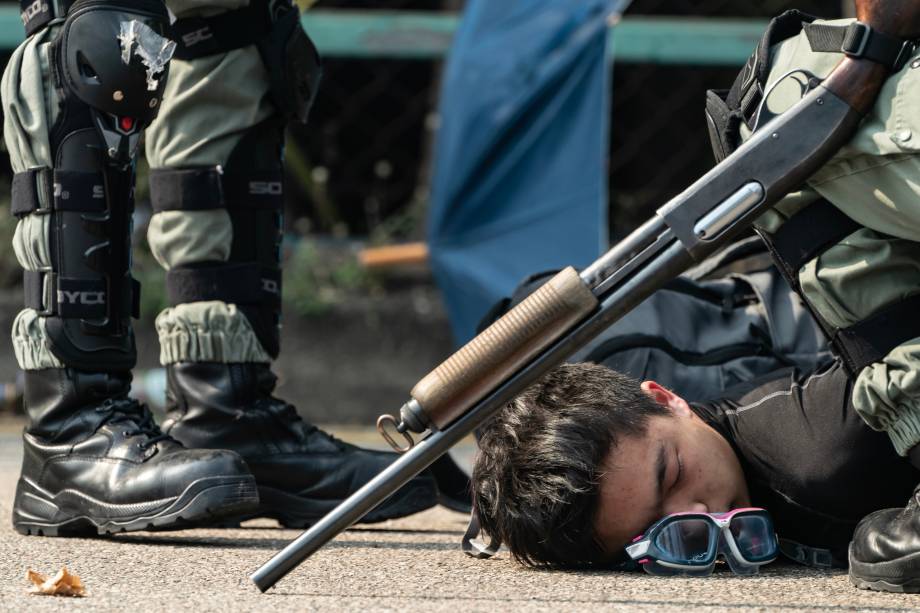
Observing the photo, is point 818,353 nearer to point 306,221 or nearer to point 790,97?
point 790,97

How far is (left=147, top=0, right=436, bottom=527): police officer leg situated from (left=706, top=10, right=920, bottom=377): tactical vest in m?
0.70

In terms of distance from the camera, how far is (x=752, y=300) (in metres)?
2.32

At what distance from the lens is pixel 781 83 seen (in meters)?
1.44

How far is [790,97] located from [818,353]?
0.84m

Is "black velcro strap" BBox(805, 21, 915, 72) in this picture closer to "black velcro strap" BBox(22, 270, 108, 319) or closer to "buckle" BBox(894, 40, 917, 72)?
"buckle" BBox(894, 40, 917, 72)

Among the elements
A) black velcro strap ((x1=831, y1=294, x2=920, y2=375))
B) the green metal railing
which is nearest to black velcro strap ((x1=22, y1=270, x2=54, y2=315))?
black velcro strap ((x1=831, y1=294, x2=920, y2=375))

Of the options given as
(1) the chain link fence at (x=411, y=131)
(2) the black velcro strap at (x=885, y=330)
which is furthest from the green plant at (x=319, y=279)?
(2) the black velcro strap at (x=885, y=330)

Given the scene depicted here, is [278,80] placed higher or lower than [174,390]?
higher

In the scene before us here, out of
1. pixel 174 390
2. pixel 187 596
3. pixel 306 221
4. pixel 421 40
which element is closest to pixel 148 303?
pixel 306 221

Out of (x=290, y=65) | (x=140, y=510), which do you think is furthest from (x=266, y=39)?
(x=140, y=510)

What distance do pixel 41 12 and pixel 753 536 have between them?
3.69ft

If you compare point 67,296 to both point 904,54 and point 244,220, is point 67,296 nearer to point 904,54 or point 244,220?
point 244,220

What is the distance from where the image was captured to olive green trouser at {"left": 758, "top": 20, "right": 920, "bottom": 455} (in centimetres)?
136

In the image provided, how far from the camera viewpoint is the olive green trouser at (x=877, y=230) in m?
1.36
